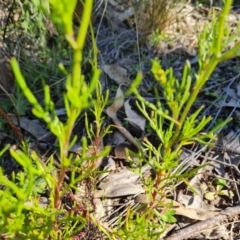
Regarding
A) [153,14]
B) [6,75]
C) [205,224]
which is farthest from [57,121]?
[153,14]

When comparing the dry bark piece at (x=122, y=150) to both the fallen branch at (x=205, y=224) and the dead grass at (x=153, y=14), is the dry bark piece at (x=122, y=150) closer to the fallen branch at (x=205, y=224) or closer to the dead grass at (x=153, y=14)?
the fallen branch at (x=205, y=224)

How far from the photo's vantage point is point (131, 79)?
92.4 inches

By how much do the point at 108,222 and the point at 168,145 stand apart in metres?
0.65

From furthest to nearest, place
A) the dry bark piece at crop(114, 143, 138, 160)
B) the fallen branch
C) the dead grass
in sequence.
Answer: the dead grass, the dry bark piece at crop(114, 143, 138, 160), the fallen branch

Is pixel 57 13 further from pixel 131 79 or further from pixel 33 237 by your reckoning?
pixel 131 79

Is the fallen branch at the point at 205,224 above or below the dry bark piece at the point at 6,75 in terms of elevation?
below

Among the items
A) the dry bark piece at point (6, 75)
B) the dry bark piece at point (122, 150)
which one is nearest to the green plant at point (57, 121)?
the dry bark piece at point (122, 150)

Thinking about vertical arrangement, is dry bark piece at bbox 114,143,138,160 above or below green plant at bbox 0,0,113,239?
below

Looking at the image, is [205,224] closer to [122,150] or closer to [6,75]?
[122,150]

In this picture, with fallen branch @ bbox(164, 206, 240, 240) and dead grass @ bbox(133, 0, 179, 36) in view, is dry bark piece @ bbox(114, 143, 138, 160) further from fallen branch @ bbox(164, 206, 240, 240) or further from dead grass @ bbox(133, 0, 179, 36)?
dead grass @ bbox(133, 0, 179, 36)

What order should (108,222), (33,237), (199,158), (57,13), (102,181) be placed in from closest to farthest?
1. (57,13)
2. (33,237)
3. (108,222)
4. (102,181)
5. (199,158)

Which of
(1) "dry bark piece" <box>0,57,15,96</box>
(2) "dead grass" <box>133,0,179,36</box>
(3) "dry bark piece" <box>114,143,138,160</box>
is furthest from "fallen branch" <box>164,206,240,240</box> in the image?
(2) "dead grass" <box>133,0,179,36</box>

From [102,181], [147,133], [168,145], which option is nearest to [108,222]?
[102,181]

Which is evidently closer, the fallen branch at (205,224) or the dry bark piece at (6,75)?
the fallen branch at (205,224)
